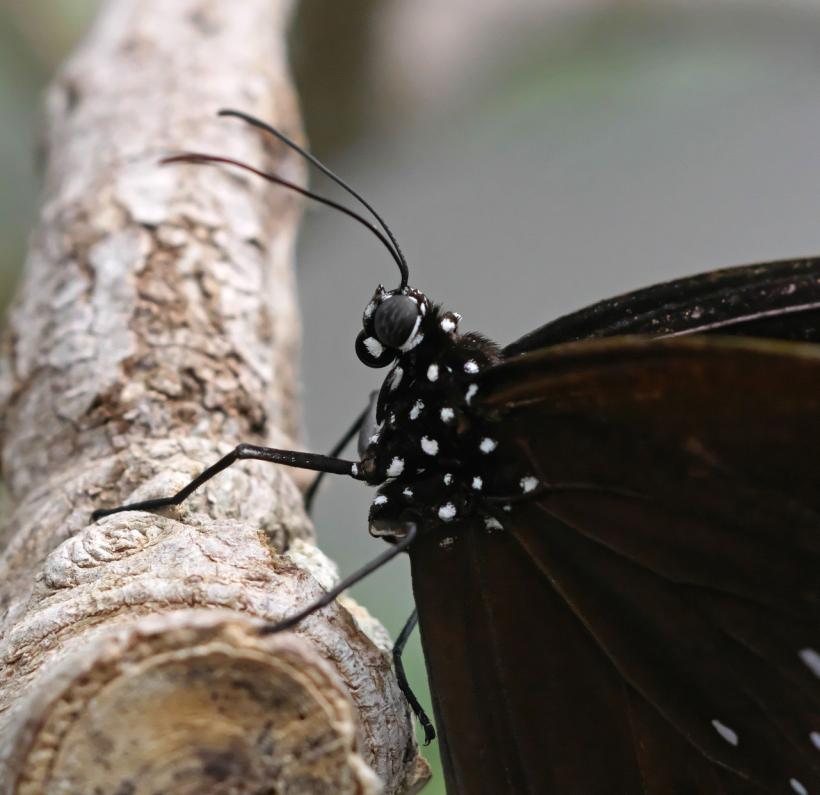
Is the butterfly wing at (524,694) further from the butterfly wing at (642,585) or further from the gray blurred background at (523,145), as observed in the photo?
the gray blurred background at (523,145)

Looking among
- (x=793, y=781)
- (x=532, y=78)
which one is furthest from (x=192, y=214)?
(x=532, y=78)

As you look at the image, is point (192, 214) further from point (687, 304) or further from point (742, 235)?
point (742, 235)

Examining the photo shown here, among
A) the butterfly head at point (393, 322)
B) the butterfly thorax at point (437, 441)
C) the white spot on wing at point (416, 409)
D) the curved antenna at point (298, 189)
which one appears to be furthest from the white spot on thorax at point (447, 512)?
the curved antenna at point (298, 189)

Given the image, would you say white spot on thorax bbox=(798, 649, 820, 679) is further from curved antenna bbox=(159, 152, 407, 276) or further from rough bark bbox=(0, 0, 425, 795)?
curved antenna bbox=(159, 152, 407, 276)

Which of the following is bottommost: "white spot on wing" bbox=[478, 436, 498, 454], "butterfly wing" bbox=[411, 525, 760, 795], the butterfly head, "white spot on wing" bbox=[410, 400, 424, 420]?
"butterfly wing" bbox=[411, 525, 760, 795]

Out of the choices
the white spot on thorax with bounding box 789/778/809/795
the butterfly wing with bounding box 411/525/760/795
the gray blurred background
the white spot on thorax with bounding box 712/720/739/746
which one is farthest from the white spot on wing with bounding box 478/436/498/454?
the gray blurred background

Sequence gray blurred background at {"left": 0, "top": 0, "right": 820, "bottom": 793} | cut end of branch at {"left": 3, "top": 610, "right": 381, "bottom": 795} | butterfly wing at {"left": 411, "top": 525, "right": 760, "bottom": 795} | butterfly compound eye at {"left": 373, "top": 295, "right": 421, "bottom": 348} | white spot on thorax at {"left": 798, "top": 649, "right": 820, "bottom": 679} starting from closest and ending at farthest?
cut end of branch at {"left": 3, "top": 610, "right": 381, "bottom": 795} → white spot on thorax at {"left": 798, "top": 649, "right": 820, "bottom": 679} → butterfly wing at {"left": 411, "top": 525, "right": 760, "bottom": 795} → butterfly compound eye at {"left": 373, "top": 295, "right": 421, "bottom": 348} → gray blurred background at {"left": 0, "top": 0, "right": 820, "bottom": 793}

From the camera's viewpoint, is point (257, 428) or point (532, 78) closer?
point (257, 428)
